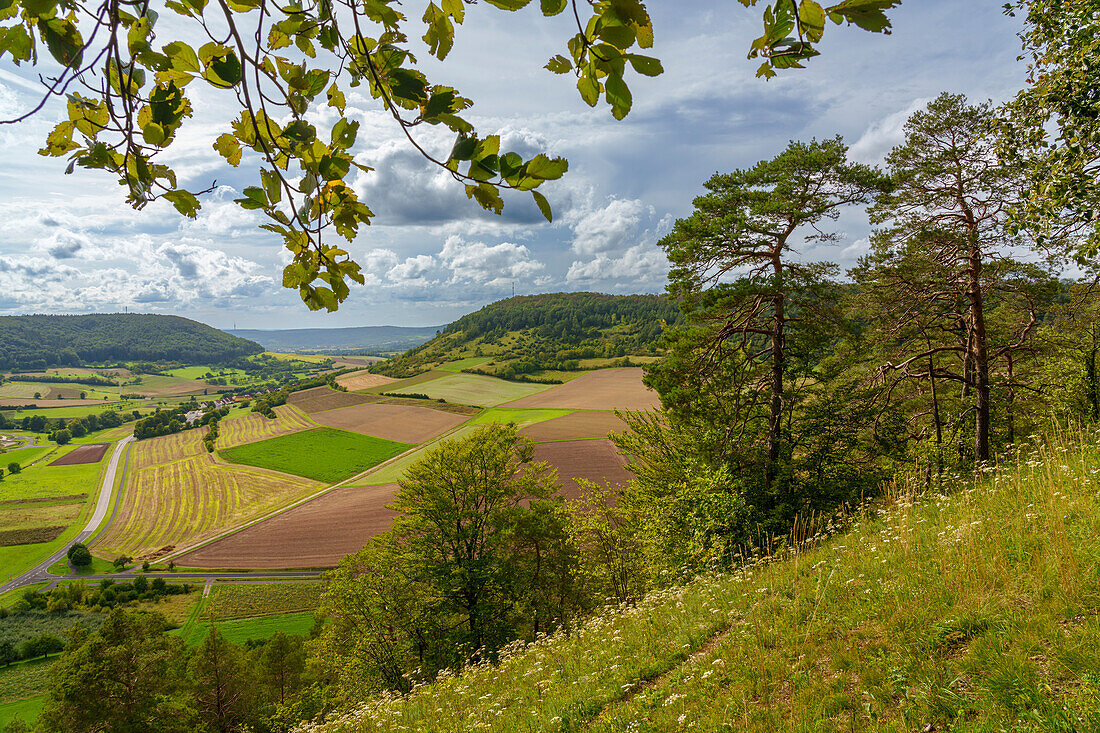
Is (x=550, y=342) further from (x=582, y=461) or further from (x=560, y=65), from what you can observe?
(x=560, y=65)

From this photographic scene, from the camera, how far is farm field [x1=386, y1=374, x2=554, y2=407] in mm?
92062

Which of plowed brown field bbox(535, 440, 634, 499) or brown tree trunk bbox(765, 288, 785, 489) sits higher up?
brown tree trunk bbox(765, 288, 785, 489)

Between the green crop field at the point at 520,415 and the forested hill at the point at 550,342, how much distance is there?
3507 centimetres

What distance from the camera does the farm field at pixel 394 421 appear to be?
2943 inches

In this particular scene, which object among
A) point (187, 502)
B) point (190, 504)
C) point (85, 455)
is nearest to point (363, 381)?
point (85, 455)

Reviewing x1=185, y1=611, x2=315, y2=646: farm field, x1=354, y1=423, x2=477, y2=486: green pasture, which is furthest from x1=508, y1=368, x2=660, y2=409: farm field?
x1=185, y1=611, x2=315, y2=646: farm field

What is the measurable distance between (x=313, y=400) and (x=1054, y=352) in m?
118

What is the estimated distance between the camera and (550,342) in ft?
537

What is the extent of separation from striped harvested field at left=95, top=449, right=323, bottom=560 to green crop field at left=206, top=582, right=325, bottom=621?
46.8 ft

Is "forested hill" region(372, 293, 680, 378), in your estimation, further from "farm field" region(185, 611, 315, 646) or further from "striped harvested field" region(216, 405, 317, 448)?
"farm field" region(185, 611, 315, 646)

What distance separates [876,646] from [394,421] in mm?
84247

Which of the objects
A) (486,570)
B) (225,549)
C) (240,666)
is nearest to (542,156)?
(486,570)

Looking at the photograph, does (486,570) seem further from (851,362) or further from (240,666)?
(240,666)


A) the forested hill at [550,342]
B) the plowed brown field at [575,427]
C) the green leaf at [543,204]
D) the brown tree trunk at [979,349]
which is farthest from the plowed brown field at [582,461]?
the forested hill at [550,342]
